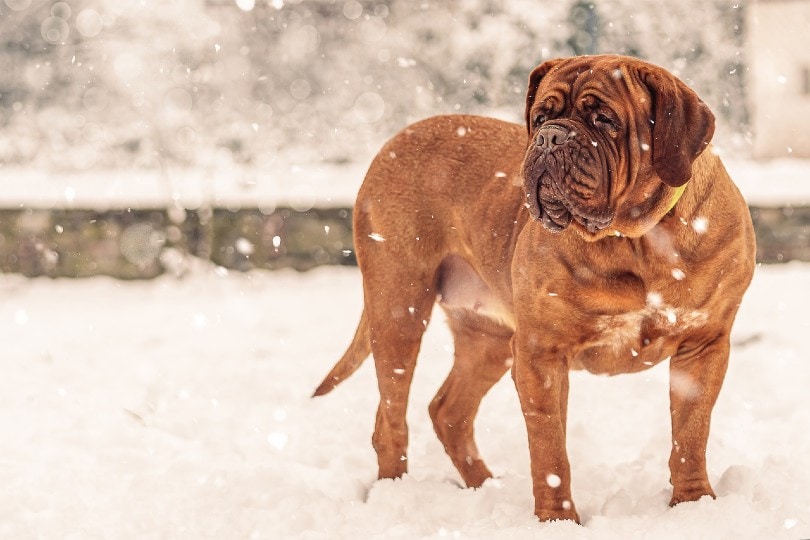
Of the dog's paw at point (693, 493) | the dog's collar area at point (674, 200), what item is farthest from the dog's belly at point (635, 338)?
the dog's paw at point (693, 493)

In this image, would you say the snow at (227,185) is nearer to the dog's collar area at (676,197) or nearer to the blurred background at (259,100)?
the blurred background at (259,100)

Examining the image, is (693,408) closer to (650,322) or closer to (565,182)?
(650,322)

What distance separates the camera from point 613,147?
276cm

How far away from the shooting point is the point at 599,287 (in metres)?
2.93

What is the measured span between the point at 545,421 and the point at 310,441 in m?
1.67

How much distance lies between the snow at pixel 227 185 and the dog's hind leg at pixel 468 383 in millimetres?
4887

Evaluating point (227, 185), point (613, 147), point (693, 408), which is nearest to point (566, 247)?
point (613, 147)

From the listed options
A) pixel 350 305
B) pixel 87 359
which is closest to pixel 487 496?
pixel 87 359

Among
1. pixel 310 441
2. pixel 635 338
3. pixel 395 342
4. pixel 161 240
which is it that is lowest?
pixel 161 240

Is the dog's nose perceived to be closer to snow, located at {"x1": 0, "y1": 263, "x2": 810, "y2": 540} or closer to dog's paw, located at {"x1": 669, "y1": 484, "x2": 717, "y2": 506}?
snow, located at {"x1": 0, "y1": 263, "x2": 810, "y2": 540}

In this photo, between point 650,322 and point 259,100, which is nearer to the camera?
point 650,322

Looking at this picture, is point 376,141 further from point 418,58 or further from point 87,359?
point 87,359

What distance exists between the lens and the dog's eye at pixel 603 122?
2.78 meters

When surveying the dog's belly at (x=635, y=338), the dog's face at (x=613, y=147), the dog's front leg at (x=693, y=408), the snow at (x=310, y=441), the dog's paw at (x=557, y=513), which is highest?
the dog's face at (x=613, y=147)
